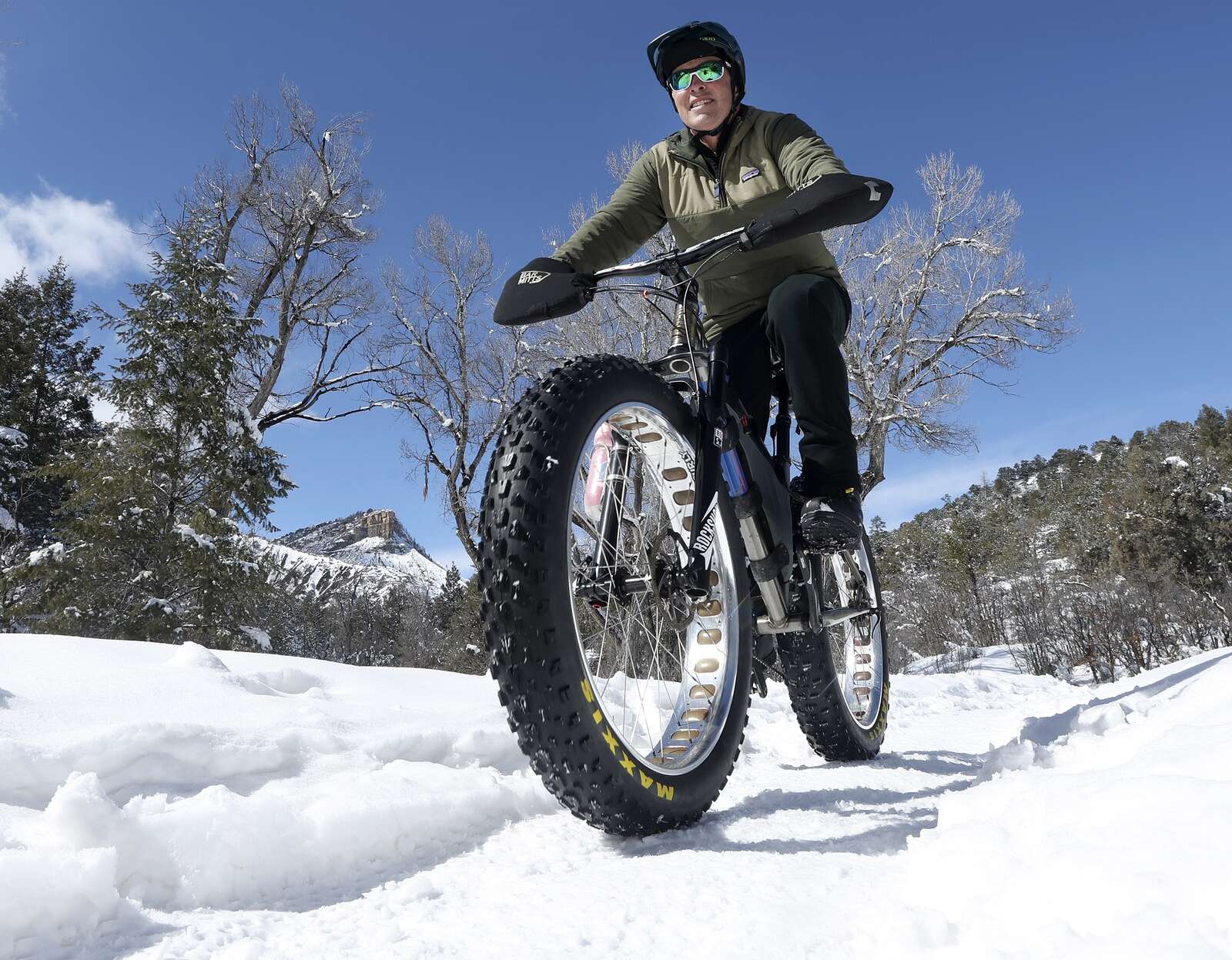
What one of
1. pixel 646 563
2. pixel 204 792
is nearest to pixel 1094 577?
pixel 646 563

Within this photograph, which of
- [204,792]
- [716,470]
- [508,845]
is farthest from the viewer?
[716,470]

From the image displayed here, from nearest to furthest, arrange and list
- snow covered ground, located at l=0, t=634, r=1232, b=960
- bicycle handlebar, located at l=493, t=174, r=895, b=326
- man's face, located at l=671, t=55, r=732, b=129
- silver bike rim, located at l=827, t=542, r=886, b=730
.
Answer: snow covered ground, located at l=0, t=634, r=1232, b=960, bicycle handlebar, located at l=493, t=174, r=895, b=326, man's face, located at l=671, t=55, r=732, b=129, silver bike rim, located at l=827, t=542, r=886, b=730

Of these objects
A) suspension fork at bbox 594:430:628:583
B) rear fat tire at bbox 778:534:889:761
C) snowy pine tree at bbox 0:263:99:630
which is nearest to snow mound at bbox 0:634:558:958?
suspension fork at bbox 594:430:628:583

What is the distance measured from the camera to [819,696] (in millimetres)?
2602

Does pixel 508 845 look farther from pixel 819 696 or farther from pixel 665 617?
pixel 819 696

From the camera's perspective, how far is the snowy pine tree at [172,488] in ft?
31.8

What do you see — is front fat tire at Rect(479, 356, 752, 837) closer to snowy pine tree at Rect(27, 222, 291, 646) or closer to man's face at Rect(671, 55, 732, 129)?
man's face at Rect(671, 55, 732, 129)

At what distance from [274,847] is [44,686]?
3.94 feet

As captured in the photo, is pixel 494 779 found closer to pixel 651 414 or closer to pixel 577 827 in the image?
pixel 577 827

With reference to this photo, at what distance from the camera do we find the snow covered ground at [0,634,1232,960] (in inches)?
29.5

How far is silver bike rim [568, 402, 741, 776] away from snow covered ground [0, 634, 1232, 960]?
0.27m

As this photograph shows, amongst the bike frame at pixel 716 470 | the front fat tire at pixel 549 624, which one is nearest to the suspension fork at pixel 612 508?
the bike frame at pixel 716 470

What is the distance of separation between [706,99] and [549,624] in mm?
1816

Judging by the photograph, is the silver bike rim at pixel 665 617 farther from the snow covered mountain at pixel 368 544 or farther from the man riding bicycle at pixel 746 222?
the snow covered mountain at pixel 368 544
